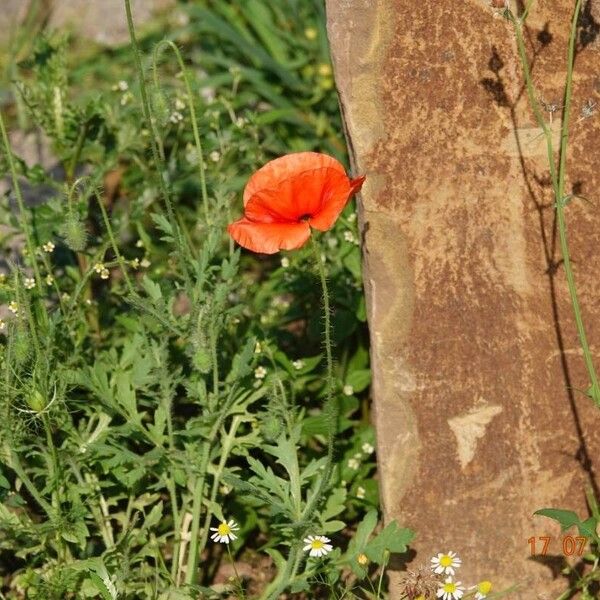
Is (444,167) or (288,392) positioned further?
(288,392)

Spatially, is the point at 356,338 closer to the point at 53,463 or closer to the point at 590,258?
the point at 590,258

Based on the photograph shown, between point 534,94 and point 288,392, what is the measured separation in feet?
3.59

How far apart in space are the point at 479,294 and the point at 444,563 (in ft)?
2.28

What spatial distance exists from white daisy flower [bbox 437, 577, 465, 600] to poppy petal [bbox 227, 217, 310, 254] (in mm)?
918

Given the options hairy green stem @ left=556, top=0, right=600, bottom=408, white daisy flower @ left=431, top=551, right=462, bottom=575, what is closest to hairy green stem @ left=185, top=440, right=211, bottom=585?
white daisy flower @ left=431, top=551, right=462, bottom=575

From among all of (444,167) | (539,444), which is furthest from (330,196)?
(539,444)

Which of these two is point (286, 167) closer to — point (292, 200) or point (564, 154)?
point (292, 200)

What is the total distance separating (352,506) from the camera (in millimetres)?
3635

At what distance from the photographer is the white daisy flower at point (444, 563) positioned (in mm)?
3165

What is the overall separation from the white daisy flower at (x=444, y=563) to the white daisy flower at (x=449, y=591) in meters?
0.03

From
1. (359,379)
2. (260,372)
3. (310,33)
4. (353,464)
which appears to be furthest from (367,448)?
(310,33)

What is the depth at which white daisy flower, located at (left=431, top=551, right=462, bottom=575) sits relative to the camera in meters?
3.16

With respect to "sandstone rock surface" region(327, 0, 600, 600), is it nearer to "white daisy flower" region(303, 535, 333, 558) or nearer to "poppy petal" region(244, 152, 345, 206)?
"white daisy flower" region(303, 535, 333, 558)

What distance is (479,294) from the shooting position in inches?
131
